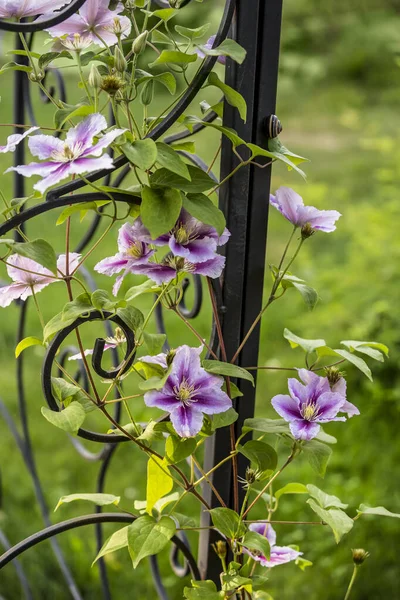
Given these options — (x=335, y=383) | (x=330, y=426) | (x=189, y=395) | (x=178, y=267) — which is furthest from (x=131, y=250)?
(x=330, y=426)

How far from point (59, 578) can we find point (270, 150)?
116 centimetres

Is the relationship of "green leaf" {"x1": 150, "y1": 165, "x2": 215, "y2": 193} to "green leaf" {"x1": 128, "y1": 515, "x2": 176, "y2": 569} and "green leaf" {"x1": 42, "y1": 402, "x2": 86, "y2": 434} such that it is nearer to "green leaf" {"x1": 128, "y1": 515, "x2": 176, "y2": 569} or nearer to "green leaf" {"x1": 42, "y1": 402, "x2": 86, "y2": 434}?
"green leaf" {"x1": 42, "y1": 402, "x2": 86, "y2": 434}

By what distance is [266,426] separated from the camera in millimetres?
839

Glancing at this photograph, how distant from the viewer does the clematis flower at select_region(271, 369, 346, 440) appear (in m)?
0.77

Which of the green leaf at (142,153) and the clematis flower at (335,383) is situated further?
the clematis flower at (335,383)

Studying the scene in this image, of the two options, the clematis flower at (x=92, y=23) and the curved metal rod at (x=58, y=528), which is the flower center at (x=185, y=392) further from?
the clematis flower at (x=92, y=23)

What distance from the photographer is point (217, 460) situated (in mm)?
961

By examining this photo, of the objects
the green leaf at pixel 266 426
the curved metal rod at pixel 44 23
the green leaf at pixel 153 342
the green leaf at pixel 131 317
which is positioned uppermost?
the curved metal rod at pixel 44 23

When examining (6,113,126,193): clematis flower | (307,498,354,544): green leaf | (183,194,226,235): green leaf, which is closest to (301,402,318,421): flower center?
(307,498,354,544): green leaf

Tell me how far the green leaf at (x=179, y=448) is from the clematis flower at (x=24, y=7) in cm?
42

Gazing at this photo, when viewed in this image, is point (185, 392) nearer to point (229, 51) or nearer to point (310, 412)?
point (310, 412)

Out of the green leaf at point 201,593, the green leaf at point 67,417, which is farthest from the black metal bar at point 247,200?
the green leaf at point 67,417

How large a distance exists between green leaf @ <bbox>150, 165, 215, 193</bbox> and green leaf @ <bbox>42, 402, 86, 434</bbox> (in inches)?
8.9

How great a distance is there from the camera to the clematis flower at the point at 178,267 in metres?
0.75
